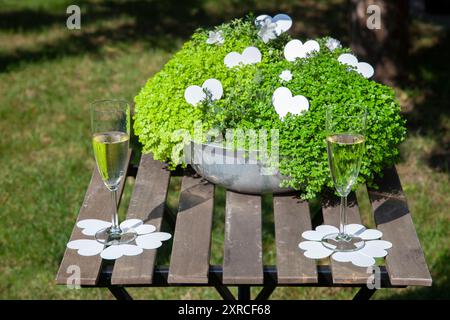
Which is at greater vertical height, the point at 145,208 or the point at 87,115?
the point at 145,208

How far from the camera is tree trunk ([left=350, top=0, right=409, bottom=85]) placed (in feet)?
16.6

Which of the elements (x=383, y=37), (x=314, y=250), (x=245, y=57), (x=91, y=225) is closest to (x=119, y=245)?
(x=91, y=225)

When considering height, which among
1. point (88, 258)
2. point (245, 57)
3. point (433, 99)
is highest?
point (245, 57)

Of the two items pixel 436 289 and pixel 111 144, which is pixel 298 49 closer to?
pixel 111 144

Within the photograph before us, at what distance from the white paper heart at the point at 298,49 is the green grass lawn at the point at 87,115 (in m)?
1.34

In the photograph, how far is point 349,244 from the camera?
1977 millimetres

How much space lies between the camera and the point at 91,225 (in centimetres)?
210

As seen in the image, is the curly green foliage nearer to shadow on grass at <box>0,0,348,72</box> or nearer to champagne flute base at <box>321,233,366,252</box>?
champagne flute base at <box>321,233,366,252</box>

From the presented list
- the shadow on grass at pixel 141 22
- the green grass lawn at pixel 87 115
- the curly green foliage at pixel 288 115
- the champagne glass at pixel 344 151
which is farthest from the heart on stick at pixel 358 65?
the shadow on grass at pixel 141 22

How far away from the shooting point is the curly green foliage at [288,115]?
82.5 inches

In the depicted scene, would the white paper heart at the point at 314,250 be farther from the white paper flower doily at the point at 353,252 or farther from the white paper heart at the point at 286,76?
the white paper heart at the point at 286,76

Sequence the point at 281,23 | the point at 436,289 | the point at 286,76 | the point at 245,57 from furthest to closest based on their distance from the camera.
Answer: the point at 436,289, the point at 281,23, the point at 245,57, the point at 286,76

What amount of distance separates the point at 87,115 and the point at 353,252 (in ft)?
11.3

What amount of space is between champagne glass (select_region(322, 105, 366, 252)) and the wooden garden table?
9 cm
